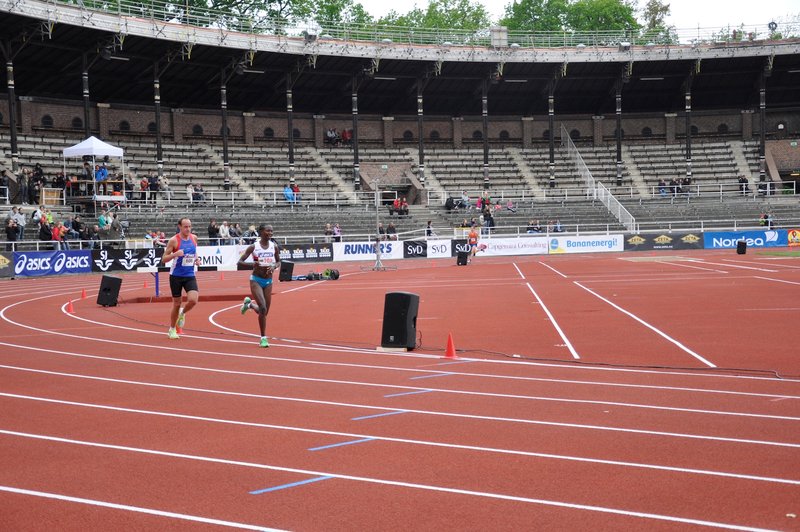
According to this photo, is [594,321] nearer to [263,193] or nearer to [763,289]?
[763,289]

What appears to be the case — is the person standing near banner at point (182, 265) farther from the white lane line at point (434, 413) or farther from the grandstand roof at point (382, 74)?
the grandstand roof at point (382, 74)

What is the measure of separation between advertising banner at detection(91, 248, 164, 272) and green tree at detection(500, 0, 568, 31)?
204 feet

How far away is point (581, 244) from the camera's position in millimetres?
48125

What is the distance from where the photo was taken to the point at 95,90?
51.7 metres

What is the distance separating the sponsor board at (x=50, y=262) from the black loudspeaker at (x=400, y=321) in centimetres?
2518

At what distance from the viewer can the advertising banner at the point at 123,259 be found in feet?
122

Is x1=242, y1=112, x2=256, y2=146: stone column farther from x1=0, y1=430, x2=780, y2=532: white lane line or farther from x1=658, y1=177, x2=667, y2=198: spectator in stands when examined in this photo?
x1=0, y1=430, x2=780, y2=532: white lane line

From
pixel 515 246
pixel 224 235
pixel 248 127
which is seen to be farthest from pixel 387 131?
pixel 224 235

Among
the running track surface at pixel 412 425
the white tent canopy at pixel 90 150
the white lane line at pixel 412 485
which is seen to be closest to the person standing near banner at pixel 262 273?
the running track surface at pixel 412 425

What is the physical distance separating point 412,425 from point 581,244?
41537mm

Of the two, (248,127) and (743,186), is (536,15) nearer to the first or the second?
(743,186)

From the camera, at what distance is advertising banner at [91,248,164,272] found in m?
37.1

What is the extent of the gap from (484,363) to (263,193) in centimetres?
4095

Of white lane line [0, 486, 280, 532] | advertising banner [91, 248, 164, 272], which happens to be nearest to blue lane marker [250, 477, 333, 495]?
white lane line [0, 486, 280, 532]
